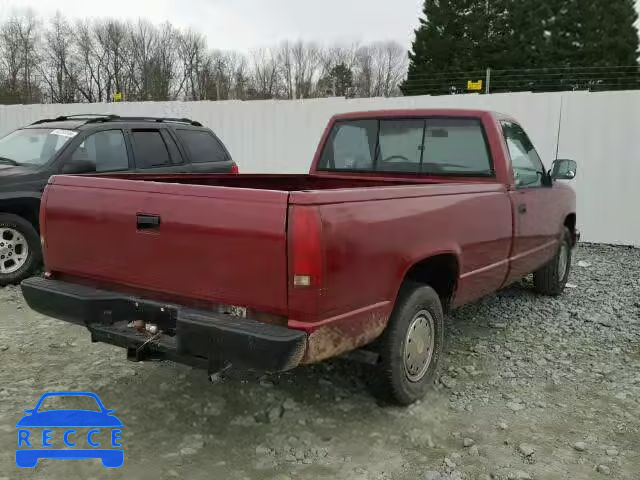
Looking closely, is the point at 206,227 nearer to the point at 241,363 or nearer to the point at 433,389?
the point at 241,363

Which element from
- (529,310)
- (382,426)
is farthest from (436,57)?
(382,426)

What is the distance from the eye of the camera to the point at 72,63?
5659 cm

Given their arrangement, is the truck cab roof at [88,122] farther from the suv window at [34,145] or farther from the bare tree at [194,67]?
the bare tree at [194,67]

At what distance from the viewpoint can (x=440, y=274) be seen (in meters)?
3.87

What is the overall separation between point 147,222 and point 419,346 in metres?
1.79

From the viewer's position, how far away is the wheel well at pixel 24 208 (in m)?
5.99

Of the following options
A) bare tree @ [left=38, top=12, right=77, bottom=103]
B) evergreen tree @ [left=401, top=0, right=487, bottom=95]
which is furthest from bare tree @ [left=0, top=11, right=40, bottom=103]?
evergreen tree @ [left=401, top=0, right=487, bottom=95]

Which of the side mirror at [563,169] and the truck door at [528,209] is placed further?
the side mirror at [563,169]

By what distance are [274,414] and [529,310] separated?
326 centimetres

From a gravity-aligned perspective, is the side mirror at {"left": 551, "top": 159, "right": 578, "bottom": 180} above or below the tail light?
above

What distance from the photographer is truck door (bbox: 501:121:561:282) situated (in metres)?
4.57

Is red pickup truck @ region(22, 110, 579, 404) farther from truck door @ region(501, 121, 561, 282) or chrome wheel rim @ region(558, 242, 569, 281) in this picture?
chrome wheel rim @ region(558, 242, 569, 281)

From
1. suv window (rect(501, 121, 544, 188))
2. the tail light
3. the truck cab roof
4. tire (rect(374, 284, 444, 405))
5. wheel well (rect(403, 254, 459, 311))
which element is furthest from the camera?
the truck cab roof

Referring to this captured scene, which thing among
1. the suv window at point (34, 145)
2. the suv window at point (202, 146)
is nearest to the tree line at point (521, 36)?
the suv window at point (202, 146)
